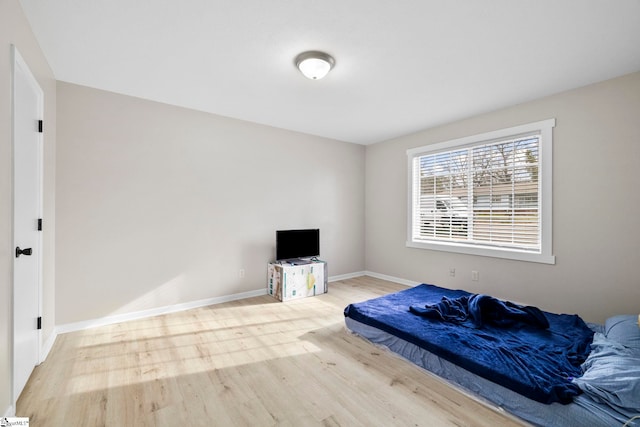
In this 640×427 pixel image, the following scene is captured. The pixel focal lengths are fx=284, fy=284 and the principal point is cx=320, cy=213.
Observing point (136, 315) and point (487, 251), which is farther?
point (487, 251)

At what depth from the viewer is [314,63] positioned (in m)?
2.46

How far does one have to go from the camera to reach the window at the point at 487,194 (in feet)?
11.2

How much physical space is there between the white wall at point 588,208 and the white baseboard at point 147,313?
10.9ft

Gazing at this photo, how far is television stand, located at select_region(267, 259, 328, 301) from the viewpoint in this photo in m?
4.03

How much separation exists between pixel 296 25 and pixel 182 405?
2747 mm

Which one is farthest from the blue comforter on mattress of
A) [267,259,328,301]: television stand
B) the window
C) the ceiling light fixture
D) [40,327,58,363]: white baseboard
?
[40,327,58,363]: white baseboard

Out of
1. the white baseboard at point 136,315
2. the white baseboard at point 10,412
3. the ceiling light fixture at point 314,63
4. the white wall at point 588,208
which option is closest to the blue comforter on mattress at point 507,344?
the white wall at point 588,208

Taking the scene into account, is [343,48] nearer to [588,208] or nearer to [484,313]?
[484,313]

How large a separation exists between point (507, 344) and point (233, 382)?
2.19 metres

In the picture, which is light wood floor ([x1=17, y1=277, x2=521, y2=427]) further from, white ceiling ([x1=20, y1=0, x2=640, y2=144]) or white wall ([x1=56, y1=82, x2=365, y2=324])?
white ceiling ([x1=20, y1=0, x2=640, y2=144])

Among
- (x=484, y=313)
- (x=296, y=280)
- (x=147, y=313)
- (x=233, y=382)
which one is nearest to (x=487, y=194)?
(x=484, y=313)

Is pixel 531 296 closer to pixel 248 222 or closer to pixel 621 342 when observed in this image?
pixel 621 342

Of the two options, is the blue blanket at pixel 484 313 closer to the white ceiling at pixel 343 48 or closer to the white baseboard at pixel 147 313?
the white ceiling at pixel 343 48

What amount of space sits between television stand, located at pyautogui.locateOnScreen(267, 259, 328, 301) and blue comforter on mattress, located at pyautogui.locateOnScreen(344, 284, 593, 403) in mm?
1217
